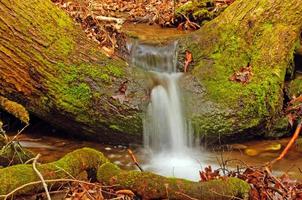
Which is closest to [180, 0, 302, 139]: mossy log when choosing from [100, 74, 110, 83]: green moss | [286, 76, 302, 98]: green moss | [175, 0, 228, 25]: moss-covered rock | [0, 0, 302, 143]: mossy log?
[0, 0, 302, 143]: mossy log

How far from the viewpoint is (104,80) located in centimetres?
606

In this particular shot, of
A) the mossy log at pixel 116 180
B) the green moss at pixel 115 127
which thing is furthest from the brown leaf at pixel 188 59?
the mossy log at pixel 116 180

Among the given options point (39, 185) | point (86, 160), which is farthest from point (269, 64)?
point (39, 185)

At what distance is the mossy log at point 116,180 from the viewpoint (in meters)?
3.09

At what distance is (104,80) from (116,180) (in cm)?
282

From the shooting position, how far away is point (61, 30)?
243 inches

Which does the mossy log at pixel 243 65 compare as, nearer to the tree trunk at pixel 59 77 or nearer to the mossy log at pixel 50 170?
the tree trunk at pixel 59 77

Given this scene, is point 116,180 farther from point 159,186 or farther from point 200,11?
point 200,11

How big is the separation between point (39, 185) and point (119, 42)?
432 centimetres

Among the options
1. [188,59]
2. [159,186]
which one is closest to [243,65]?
[188,59]

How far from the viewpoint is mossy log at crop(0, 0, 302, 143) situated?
5.86 meters

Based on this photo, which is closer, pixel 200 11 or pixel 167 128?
pixel 167 128

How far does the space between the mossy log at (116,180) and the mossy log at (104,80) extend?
7.77ft

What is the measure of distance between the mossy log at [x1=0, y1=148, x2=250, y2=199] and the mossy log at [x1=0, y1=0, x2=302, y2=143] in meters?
2.37
